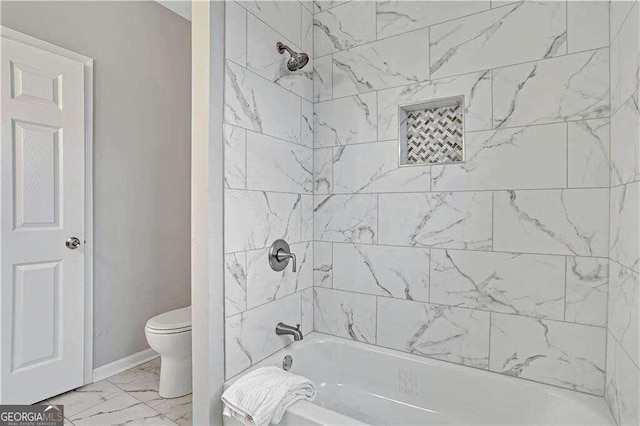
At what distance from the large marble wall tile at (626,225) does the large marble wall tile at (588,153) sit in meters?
0.09

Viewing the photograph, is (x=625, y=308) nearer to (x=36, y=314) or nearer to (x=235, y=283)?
(x=235, y=283)

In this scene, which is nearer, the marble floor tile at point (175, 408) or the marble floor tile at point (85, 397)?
the marble floor tile at point (175, 408)

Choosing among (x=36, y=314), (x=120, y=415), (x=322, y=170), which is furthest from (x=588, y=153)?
(x=36, y=314)

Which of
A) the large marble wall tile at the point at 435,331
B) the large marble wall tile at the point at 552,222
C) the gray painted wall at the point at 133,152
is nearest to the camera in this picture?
the large marble wall tile at the point at 552,222

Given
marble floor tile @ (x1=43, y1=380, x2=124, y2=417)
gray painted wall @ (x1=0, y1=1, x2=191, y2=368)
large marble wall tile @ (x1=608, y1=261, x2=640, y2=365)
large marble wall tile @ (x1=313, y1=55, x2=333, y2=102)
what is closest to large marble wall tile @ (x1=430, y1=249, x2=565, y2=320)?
large marble wall tile @ (x1=608, y1=261, x2=640, y2=365)

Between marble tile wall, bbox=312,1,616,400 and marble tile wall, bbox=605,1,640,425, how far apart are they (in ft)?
0.05

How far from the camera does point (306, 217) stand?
6.86ft

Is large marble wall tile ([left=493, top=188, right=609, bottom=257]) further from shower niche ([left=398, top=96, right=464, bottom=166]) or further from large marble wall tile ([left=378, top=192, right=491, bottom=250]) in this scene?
shower niche ([left=398, top=96, right=464, bottom=166])

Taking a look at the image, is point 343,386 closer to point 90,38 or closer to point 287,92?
point 287,92

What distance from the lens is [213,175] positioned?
4.86ft

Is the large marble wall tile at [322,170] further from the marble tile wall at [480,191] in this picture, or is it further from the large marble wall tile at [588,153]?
the large marble wall tile at [588,153]

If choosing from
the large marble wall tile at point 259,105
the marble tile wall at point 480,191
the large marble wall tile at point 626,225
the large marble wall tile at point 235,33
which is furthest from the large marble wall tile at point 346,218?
the large marble wall tile at point 626,225

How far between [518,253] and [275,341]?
1275 mm

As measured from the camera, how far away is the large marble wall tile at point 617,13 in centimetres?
119
